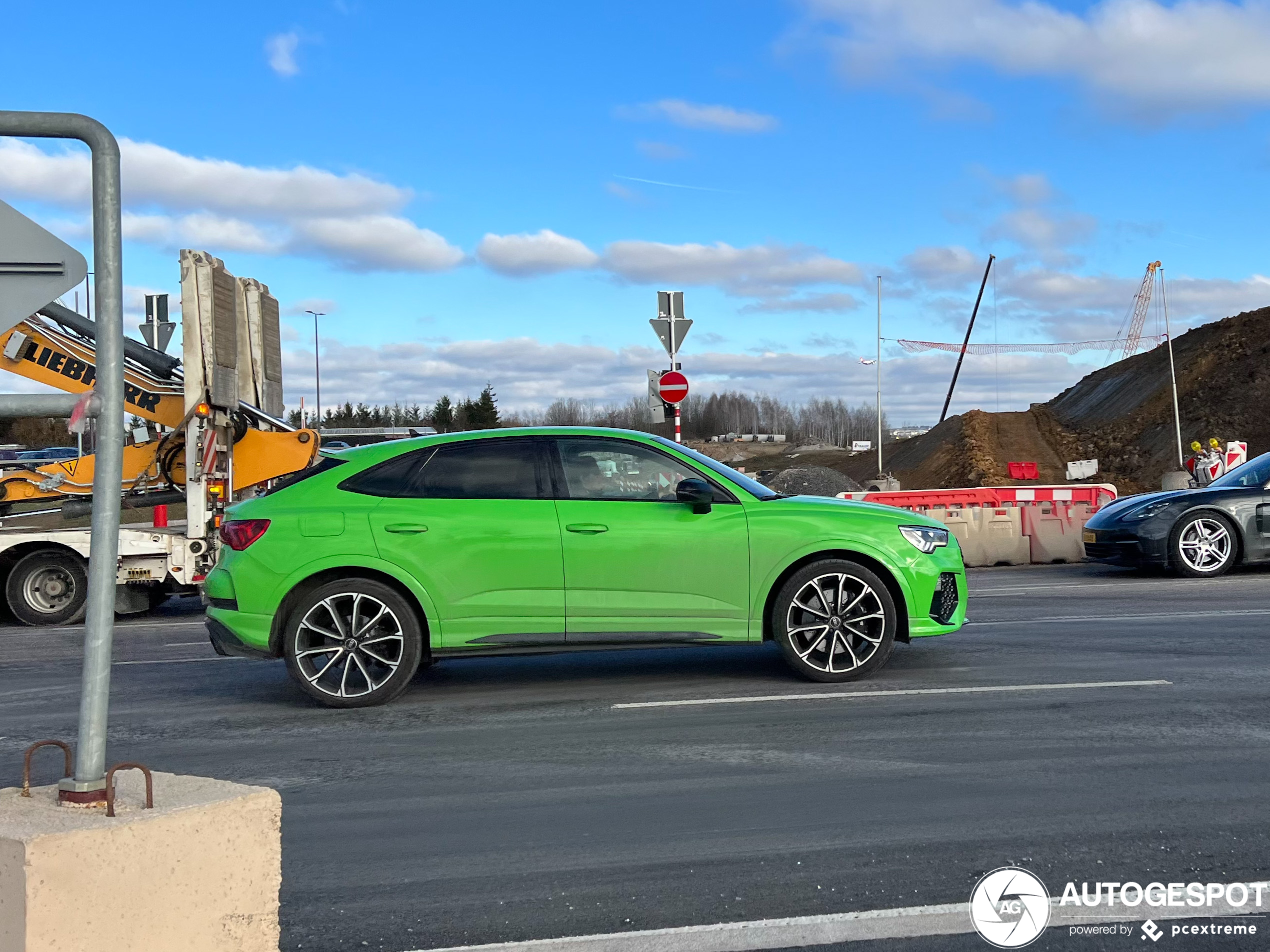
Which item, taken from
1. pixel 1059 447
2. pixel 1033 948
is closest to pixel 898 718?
Answer: pixel 1033 948

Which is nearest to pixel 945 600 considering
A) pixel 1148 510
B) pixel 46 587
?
pixel 1148 510

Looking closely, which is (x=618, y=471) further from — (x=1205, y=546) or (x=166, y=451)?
(x=1205, y=546)

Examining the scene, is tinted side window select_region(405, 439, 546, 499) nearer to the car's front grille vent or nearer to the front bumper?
the car's front grille vent

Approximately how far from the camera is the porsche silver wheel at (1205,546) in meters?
13.7

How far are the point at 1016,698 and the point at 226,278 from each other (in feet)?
28.4

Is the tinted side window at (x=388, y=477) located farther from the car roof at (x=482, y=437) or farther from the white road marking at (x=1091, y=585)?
the white road marking at (x=1091, y=585)

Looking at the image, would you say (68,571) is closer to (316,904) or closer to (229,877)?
(316,904)

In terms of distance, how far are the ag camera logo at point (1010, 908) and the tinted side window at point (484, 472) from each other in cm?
410

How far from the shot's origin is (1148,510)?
45.1 ft

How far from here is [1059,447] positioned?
184ft

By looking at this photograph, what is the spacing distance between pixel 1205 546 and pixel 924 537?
757 centimetres

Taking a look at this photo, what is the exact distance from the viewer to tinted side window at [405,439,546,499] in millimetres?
7527

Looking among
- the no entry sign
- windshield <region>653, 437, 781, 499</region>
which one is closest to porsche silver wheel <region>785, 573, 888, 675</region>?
windshield <region>653, 437, 781, 499</region>

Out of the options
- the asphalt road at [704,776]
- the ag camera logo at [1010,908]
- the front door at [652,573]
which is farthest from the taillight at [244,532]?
the ag camera logo at [1010,908]
